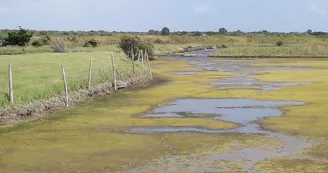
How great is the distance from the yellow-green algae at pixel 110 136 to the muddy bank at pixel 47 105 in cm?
58

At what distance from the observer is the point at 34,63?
32.7m

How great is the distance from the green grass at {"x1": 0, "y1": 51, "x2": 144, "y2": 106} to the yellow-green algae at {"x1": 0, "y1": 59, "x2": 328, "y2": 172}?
155cm

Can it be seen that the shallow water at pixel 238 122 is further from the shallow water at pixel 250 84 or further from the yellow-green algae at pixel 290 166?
the yellow-green algae at pixel 290 166

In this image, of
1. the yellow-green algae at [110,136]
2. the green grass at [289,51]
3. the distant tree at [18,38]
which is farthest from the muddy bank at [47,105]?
the green grass at [289,51]

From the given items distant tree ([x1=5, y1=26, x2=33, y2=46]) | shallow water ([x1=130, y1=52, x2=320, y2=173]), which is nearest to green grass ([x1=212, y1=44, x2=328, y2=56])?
distant tree ([x1=5, y1=26, x2=33, y2=46])

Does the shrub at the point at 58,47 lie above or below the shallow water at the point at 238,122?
above

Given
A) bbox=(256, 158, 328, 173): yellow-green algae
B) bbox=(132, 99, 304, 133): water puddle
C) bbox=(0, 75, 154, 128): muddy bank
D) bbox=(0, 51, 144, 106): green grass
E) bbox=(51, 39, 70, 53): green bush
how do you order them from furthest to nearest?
bbox=(51, 39, 70, 53): green bush → bbox=(0, 51, 144, 106): green grass → bbox=(0, 75, 154, 128): muddy bank → bbox=(132, 99, 304, 133): water puddle → bbox=(256, 158, 328, 173): yellow-green algae

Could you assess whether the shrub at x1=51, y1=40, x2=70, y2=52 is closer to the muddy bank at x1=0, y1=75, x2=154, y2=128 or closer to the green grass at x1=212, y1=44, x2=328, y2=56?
the muddy bank at x1=0, y1=75, x2=154, y2=128

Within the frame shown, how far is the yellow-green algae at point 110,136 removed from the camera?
13.7 metres

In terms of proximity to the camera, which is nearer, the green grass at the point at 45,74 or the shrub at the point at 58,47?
the green grass at the point at 45,74

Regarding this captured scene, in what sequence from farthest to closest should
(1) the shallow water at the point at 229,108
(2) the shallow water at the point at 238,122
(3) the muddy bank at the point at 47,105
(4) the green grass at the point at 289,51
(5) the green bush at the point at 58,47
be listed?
1. (4) the green grass at the point at 289,51
2. (5) the green bush at the point at 58,47
3. (1) the shallow water at the point at 229,108
4. (3) the muddy bank at the point at 47,105
5. (2) the shallow water at the point at 238,122

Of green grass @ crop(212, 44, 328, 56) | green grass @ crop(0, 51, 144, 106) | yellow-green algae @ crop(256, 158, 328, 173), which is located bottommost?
green grass @ crop(212, 44, 328, 56)

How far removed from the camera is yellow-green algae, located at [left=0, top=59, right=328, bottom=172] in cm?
1370

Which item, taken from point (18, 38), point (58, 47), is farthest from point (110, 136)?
point (18, 38)
